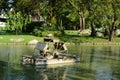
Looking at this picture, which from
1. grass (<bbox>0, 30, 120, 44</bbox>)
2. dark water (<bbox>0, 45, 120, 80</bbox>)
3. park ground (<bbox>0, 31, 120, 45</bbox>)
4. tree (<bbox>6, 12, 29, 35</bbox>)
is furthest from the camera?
tree (<bbox>6, 12, 29, 35</bbox>)

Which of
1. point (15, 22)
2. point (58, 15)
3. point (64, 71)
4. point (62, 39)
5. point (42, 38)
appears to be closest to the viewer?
point (64, 71)

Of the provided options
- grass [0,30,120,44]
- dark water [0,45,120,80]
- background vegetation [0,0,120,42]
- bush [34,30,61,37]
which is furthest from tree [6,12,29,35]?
dark water [0,45,120,80]

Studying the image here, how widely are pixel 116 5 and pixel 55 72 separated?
4384 cm

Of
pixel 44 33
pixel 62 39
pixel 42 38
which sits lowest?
pixel 62 39

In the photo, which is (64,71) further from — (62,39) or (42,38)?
(62,39)

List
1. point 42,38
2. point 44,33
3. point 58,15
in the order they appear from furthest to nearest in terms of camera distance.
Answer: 1. point 58,15
2. point 44,33
3. point 42,38

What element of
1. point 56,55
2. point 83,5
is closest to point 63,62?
point 56,55

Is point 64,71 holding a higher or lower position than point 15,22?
lower

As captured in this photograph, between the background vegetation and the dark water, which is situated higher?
the background vegetation

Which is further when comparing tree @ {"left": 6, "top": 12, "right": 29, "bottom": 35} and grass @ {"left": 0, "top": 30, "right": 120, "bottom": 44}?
tree @ {"left": 6, "top": 12, "right": 29, "bottom": 35}

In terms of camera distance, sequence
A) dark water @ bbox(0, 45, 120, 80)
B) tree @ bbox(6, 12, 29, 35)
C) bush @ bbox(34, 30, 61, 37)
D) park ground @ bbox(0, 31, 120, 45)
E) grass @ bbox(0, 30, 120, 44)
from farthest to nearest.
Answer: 1. tree @ bbox(6, 12, 29, 35)
2. bush @ bbox(34, 30, 61, 37)
3. grass @ bbox(0, 30, 120, 44)
4. park ground @ bbox(0, 31, 120, 45)
5. dark water @ bbox(0, 45, 120, 80)

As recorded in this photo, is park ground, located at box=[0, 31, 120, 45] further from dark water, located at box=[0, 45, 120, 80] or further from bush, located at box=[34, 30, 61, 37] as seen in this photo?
dark water, located at box=[0, 45, 120, 80]

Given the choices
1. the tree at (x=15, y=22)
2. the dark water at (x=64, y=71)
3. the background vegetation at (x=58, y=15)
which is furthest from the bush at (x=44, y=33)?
the dark water at (x=64, y=71)

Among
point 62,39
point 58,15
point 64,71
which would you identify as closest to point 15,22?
point 58,15
